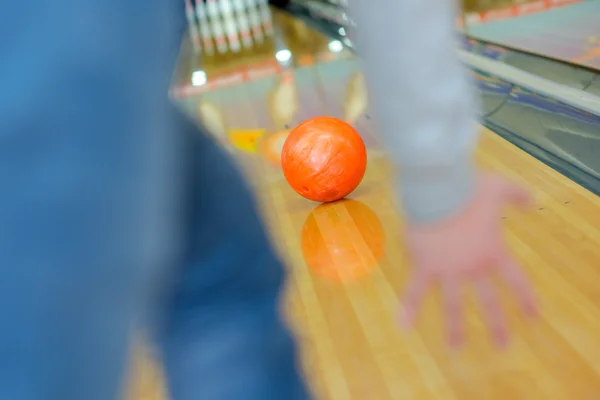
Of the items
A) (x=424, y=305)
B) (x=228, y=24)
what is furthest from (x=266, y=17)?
(x=424, y=305)

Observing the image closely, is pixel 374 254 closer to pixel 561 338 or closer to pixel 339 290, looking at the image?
pixel 339 290

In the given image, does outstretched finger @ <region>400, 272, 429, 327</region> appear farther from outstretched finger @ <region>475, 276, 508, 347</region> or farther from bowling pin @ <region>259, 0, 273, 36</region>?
bowling pin @ <region>259, 0, 273, 36</region>

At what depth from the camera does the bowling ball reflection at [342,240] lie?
1168 millimetres

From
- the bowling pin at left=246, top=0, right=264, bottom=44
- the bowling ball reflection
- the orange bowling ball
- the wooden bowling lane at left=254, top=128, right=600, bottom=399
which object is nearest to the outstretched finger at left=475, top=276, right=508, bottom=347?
the wooden bowling lane at left=254, top=128, right=600, bottom=399

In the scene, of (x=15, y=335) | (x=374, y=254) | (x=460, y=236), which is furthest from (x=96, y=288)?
(x=374, y=254)

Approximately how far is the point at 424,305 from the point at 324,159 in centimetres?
41

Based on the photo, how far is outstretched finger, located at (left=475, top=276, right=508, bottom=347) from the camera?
0.48 metres

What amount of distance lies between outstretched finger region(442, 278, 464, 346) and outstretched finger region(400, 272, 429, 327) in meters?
0.01

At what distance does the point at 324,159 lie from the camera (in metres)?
1.31

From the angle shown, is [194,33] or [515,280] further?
[194,33]

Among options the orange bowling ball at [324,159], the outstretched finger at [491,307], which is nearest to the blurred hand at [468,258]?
the outstretched finger at [491,307]

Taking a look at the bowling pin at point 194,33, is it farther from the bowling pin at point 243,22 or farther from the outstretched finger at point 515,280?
the outstretched finger at point 515,280

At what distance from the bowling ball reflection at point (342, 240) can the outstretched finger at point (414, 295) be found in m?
0.65

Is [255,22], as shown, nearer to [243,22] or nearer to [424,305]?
[243,22]
